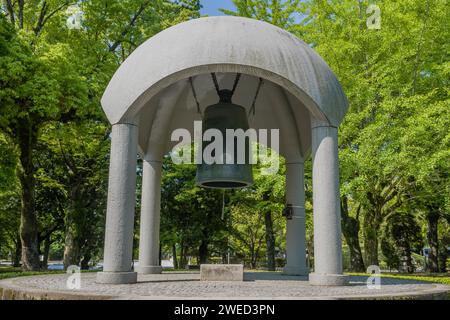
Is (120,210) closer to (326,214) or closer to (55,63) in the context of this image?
(326,214)

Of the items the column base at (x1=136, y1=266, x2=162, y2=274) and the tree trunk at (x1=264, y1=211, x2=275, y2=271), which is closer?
the column base at (x1=136, y1=266, x2=162, y2=274)

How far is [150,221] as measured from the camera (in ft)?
34.7

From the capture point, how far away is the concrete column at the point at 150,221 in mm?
10461

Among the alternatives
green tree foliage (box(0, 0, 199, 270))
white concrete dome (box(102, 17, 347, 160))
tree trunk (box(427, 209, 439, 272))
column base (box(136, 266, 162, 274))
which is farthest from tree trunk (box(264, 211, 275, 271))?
white concrete dome (box(102, 17, 347, 160))

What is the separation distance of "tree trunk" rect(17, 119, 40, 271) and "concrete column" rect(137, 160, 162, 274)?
8447 mm

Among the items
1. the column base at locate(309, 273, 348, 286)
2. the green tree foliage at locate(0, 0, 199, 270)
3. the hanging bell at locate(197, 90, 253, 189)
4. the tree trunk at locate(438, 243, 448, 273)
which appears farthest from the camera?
the tree trunk at locate(438, 243, 448, 273)

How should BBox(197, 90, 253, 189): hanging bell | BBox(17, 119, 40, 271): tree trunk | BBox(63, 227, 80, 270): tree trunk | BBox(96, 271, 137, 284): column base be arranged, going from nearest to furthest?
BBox(96, 271, 137, 284): column base
BBox(197, 90, 253, 189): hanging bell
BBox(17, 119, 40, 271): tree trunk
BBox(63, 227, 80, 270): tree trunk

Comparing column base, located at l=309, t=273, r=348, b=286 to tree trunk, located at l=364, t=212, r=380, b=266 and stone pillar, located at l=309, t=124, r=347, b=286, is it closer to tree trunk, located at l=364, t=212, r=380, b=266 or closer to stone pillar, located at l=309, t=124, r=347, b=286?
stone pillar, located at l=309, t=124, r=347, b=286

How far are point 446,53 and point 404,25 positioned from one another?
2143 millimetres

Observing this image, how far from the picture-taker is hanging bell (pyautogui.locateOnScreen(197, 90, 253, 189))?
27.4 feet

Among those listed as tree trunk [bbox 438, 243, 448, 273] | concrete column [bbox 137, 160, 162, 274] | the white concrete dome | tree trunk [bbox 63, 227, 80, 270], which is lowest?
tree trunk [bbox 438, 243, 448, 273]

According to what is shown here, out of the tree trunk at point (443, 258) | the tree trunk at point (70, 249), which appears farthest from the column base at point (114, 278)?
the tree trunk at point (443, 258)

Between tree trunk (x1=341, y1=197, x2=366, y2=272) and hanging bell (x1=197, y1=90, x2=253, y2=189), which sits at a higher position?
hanging bell (x1=197, y1=90, x2=253, y2=189)

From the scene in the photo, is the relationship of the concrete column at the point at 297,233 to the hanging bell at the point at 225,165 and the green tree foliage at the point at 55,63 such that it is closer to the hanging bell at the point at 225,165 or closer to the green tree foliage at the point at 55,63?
the hanging bell at the point at 225,165
